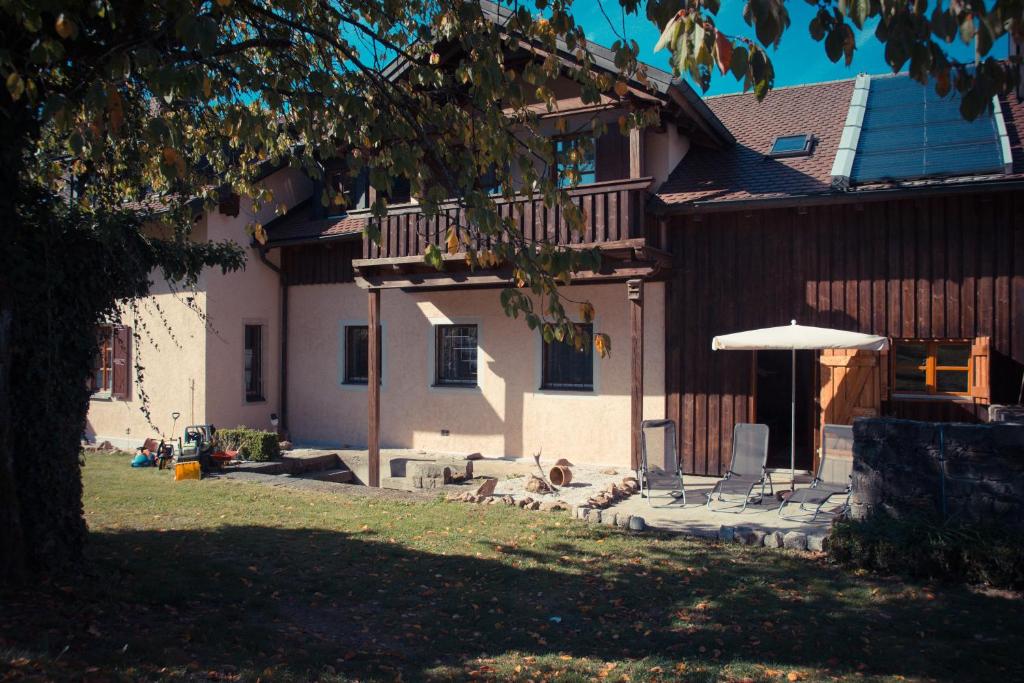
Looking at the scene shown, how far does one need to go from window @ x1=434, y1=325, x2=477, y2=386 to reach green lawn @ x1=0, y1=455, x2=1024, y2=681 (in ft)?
19.1

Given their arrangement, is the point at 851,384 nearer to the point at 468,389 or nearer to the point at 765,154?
the point at 765,154

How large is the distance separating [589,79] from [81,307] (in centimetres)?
417

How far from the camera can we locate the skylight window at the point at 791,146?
1180 cm

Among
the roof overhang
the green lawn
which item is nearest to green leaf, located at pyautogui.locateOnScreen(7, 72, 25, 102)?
the green lawn

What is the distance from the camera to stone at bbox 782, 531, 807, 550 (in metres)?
6.97

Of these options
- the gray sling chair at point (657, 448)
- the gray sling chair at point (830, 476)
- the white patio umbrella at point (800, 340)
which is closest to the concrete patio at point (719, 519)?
the gray sling chair at point (830, 476)

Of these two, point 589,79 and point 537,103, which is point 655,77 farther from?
point 589,79

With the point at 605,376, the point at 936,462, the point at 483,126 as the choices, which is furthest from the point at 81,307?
the point at 605,376

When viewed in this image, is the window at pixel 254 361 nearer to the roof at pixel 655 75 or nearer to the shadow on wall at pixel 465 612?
the roof at pixel 655 75

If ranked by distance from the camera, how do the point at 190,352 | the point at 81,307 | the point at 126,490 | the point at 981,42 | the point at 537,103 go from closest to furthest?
the point at 981,42 < the point at 81,307 < the point at 126,490 < the point at 537,103 < the point at 190,352

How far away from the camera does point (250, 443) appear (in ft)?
43.1

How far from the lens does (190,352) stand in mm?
14414

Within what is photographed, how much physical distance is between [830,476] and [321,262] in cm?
1029

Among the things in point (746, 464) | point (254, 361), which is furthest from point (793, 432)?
point (254, 361)
